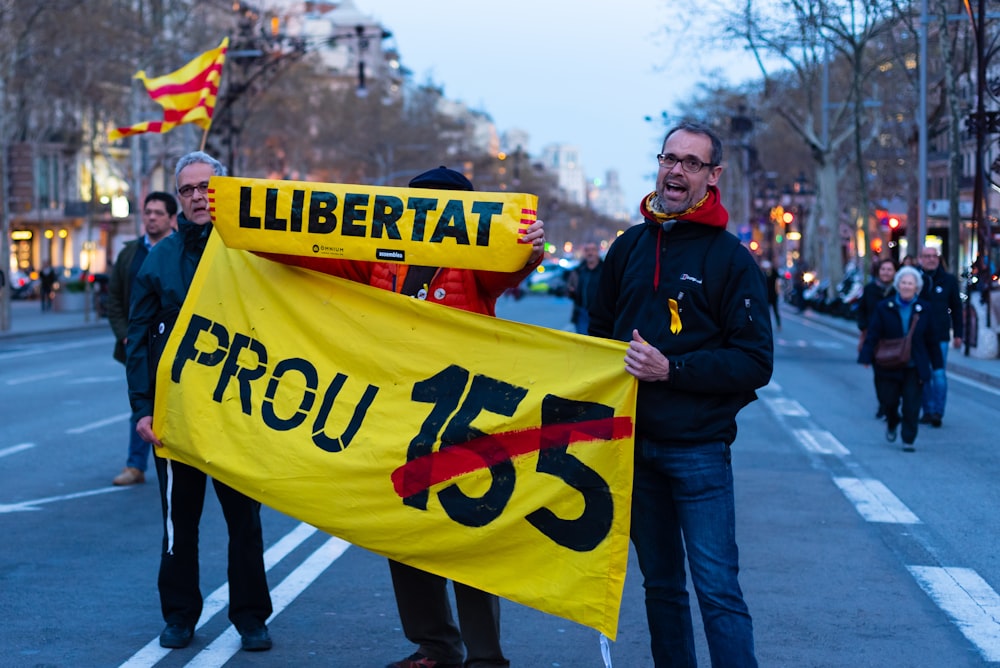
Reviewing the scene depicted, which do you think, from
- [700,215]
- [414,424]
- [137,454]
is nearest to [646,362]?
[700,215]

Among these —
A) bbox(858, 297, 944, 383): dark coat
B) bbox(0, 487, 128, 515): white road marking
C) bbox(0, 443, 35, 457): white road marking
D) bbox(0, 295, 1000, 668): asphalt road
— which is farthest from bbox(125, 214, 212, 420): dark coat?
bbox(858, 297, 944, 383): dark coat

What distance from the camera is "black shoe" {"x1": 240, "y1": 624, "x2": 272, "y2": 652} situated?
6.41 metres

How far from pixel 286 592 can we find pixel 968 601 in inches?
133

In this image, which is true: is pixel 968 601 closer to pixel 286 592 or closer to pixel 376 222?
pixel 286 592

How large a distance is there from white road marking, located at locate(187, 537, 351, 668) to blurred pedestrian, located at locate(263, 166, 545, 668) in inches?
31.3

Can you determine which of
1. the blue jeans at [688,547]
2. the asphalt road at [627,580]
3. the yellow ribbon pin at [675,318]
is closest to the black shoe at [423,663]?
the asphalt road at [627,580]

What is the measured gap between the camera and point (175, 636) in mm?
6426

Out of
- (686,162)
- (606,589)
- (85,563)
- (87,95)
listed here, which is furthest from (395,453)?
(87,95)

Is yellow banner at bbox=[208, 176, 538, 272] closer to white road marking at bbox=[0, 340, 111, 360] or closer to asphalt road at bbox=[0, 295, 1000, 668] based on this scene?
asphalt road at bbox=[0, 295, 1000, 668]

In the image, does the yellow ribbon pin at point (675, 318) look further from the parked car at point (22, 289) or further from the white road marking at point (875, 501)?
the parked car at point (22, 289)

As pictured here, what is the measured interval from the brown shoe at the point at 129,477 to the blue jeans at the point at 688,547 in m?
6.95

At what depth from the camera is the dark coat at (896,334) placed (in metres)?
14.1

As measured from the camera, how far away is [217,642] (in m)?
6.55

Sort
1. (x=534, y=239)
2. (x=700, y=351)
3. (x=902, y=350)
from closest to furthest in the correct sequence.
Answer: (x=700, y=351), (x=534, y=239), (x=902, y=350)
